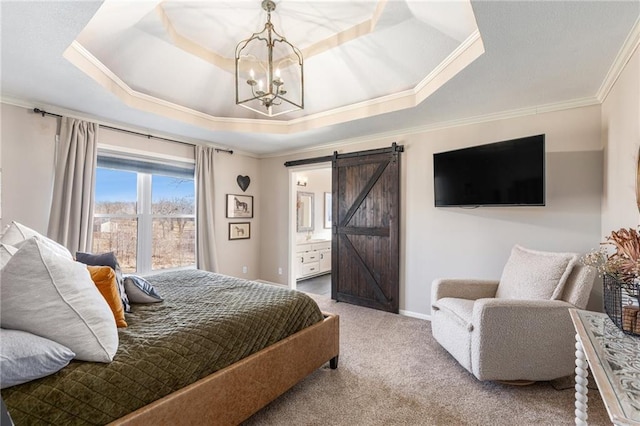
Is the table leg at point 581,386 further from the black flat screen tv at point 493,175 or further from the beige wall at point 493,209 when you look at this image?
the black flat screen tv at point 493,175

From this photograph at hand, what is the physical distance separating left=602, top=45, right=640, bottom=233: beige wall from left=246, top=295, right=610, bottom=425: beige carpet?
1394mm

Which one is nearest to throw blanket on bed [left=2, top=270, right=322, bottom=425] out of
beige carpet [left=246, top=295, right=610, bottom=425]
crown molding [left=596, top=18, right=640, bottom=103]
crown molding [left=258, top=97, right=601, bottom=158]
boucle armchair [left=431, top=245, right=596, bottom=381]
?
beige carpet [left=246, top=295, right=610, bottom=425]

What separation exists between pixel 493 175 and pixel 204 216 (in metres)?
3.78

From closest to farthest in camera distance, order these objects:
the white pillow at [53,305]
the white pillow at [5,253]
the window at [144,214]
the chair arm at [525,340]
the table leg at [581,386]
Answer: the white pillow at [53,305] < the white pillow at [5,253] < the table leg at [581,386] < the chair arm at [525,340] < the window at [144,214]

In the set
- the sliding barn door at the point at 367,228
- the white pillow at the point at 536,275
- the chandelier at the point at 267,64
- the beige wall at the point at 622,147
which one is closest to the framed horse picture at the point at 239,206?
the sliding barn door at the point at 367,228

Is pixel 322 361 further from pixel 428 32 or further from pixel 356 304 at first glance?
pixel 428 32

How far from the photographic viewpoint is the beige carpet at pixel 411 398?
1.89 m

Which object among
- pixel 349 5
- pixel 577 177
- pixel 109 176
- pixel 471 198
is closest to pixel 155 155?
pixel 109 176

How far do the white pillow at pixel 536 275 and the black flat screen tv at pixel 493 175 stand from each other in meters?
0.50

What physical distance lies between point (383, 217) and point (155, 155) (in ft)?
10.6

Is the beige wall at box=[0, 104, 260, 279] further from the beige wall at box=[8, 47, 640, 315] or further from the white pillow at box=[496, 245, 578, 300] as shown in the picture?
the white pillow at box=[496, 245, 578, 300]

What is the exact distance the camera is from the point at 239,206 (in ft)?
16.7

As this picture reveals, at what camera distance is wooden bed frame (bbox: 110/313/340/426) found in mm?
1390

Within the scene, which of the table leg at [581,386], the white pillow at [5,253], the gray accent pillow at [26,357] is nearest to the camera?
the gray accent pillow at [26,357]
